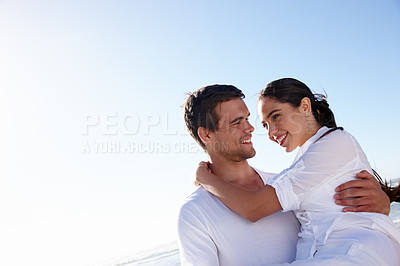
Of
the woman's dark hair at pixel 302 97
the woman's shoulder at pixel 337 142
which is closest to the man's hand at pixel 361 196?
the woman's shoulder at pixel 337 142

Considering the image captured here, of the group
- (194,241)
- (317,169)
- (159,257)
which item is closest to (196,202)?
(194,241)

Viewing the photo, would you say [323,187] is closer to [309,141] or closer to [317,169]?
[317,169]

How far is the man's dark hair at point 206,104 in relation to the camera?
13.0ft

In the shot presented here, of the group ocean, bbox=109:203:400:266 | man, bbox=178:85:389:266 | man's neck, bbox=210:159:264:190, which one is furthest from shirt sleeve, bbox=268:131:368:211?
ocean, bbox=109:203:400:266

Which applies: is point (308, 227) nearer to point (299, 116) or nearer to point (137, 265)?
point (299, 116)

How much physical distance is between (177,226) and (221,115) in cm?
124

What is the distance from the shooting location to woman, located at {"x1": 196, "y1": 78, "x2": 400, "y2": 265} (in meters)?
2.42

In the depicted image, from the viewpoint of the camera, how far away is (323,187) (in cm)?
270

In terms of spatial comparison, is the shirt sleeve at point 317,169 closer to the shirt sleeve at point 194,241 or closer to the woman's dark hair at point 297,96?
the woman's dark hair at point 297,96

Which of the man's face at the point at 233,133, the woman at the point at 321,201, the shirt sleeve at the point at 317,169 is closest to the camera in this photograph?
the woman at the point at 321,201

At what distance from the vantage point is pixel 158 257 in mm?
17625

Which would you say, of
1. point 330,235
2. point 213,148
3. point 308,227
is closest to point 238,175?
point 213,148

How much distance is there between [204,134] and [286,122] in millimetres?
1028

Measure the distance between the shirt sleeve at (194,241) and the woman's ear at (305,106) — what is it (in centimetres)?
125
